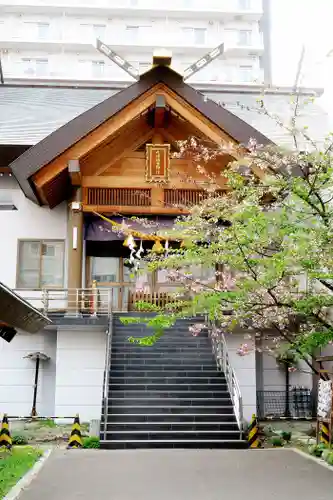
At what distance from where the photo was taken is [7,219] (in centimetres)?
1848

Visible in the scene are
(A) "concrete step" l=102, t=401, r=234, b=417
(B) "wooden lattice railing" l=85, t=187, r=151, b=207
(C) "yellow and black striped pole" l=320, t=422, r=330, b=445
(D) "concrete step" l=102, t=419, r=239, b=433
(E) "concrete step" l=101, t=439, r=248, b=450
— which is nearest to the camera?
(C) "yellow and black striped pole" l=320, t=422, r=330, b=445

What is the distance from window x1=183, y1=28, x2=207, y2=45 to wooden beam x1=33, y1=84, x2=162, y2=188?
38.0 m

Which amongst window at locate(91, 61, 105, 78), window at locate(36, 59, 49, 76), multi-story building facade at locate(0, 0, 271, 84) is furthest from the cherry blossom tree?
window at locate(36, 59, 49, 76)

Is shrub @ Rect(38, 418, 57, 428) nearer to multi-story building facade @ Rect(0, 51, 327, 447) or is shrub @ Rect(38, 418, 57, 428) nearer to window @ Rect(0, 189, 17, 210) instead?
multi-story building facade @ Rect(0, 51, 327, 447)

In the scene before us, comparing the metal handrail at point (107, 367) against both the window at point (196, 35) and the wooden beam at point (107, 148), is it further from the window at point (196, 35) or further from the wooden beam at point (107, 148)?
the window at point (196, 35)

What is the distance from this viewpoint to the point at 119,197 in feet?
58.4

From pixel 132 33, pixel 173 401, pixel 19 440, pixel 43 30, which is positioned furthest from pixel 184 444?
pixel 43 30

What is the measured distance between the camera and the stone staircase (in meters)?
12.3

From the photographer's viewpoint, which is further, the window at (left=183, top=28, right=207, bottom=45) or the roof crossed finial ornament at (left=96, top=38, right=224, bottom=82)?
the window at (left=183, top=28, right=207, bottom=45)

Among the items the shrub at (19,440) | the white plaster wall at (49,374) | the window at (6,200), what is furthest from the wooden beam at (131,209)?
the shrub at (19,440)

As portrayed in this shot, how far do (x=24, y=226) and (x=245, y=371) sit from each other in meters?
8.45

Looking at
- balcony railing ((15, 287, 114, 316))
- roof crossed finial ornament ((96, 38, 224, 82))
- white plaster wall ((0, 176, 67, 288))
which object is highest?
roof crossed finial ornament ((96, 38, 224, 82))

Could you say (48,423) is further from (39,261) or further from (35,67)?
(35,67)

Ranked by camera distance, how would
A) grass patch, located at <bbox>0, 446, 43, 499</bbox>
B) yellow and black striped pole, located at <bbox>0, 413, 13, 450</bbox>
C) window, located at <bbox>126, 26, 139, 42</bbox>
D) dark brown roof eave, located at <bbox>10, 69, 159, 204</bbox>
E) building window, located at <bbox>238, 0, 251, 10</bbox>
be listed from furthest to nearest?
building window, located at <bbox>238, 0, 251, 10</bbox>
window, located at <bbox>126, 26, 139, 42</bbox>
dark brown roof eave, located at <bbox>10, 69, 159, 204</bbox>
yellow and black striped pole, located at <bbox>0, 413, 13, 450</bbox>
grass patch, located at <bbox>0, 446, 43, 499</bbox>
